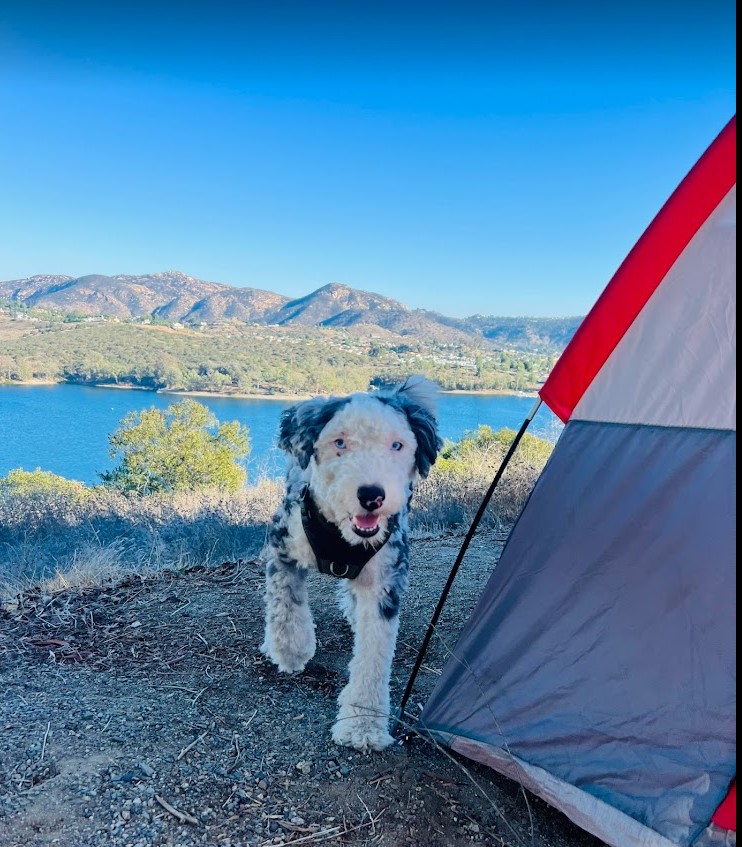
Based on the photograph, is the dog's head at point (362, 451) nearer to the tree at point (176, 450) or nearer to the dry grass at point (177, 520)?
the dry grass at point (177, 520)

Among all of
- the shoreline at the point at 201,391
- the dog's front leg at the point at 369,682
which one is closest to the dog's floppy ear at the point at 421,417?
the dog's front leg at the point at 369,682

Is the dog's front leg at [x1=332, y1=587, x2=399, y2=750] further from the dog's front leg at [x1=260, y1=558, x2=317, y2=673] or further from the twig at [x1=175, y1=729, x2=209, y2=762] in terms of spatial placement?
the twig at [x1=175, y1=729, x2=209, y2=762]

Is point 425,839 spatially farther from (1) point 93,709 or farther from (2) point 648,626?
(1) point 93,709

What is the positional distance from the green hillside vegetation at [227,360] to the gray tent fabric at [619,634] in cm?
1815

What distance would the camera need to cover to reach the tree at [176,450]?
51.9 feet

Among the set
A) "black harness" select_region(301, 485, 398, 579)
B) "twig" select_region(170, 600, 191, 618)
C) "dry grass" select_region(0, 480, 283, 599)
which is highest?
"black harness" select_region(301, 485, 398, 579)

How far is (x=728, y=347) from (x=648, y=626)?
3.75ft

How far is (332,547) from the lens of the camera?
3.35 meters

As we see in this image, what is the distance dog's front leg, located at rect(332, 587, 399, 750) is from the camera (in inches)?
124

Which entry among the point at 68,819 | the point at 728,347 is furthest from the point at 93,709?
the point at 728,347

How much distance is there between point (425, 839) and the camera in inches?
100.0

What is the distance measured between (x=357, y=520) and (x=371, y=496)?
0.51 feet

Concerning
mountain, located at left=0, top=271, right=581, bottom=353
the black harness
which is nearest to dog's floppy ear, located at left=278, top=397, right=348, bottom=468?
the black harness

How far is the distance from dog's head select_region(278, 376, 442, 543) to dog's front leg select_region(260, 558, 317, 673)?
2.29 ft
